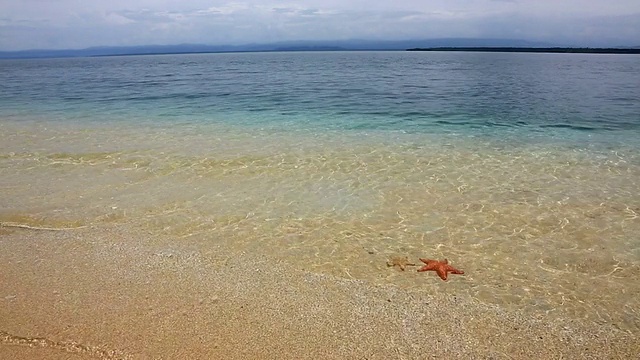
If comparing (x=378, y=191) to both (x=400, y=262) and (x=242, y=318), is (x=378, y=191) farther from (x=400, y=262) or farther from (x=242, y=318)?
(x=242, y=318)

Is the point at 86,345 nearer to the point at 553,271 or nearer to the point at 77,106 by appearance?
the point at 553,271

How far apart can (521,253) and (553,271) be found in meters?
0.61

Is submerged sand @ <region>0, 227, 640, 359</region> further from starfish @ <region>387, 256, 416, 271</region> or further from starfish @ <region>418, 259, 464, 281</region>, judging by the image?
starfish @ <region>387, 256, 416, 271</region>

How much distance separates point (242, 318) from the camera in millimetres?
5074

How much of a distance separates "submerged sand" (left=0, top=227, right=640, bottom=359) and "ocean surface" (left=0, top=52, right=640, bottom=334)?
1.39 ft

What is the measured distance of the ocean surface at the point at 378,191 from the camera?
21.0 ft

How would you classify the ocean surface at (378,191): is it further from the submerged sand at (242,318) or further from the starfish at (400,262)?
the submerged sand at (242,318)

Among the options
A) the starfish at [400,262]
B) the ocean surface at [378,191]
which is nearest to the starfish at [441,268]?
the ocean surface at [378,191]

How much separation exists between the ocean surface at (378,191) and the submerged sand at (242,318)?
1.39 ft

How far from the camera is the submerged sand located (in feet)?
14.9

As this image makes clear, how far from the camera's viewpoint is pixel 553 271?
20.8 feet

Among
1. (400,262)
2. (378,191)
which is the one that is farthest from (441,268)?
(378,191)

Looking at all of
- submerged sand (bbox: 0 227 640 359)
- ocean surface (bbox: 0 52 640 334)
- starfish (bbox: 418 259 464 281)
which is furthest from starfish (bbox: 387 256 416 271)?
submerged sand (bbox: 0 227 640 359)

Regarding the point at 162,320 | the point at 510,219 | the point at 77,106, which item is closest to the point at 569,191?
the point at 510,219
